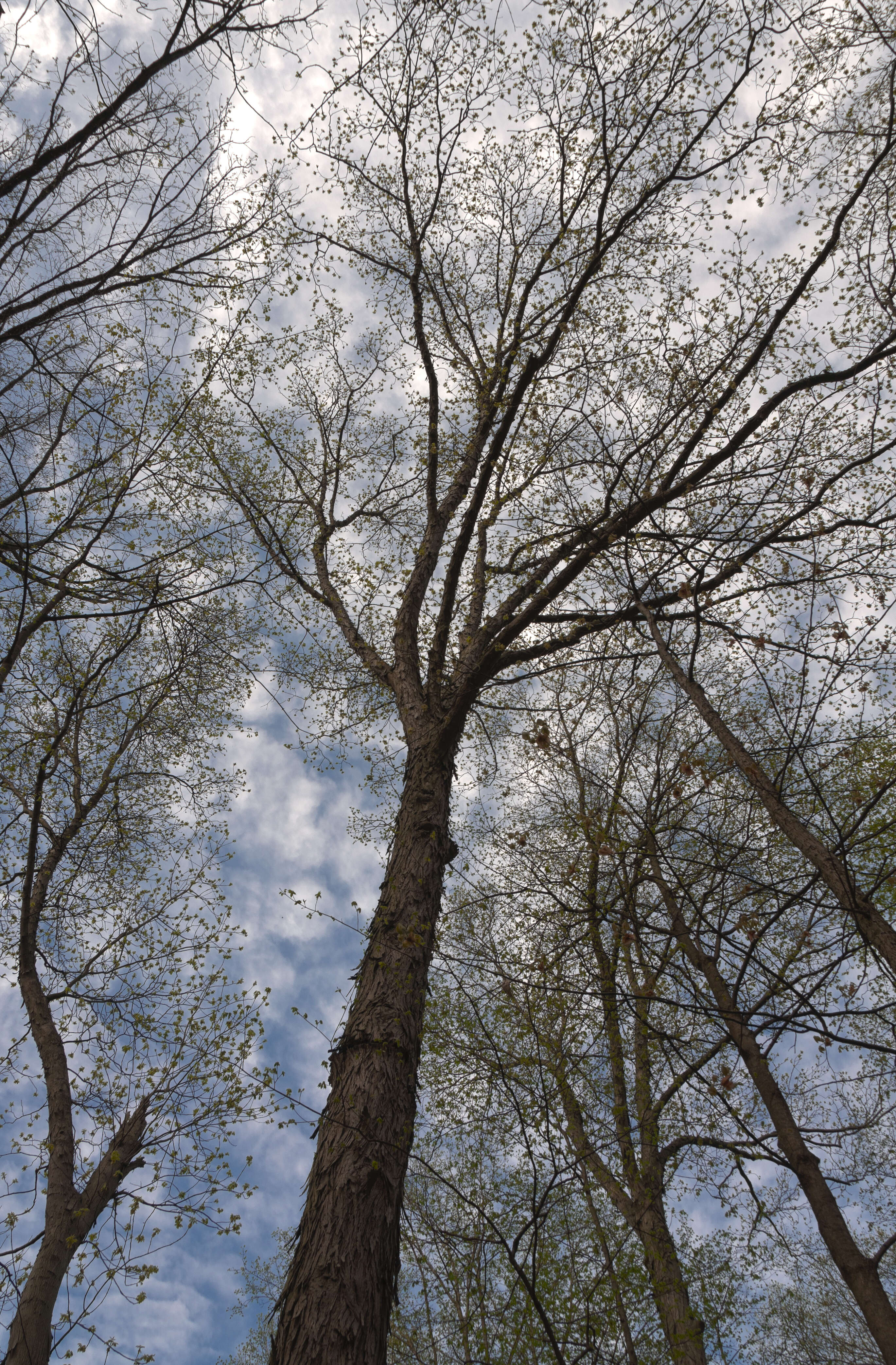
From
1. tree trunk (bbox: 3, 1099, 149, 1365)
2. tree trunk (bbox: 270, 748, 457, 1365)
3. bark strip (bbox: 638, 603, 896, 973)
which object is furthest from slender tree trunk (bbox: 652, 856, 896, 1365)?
tree trunk (bbox: 3, 1099, 149, 1365)

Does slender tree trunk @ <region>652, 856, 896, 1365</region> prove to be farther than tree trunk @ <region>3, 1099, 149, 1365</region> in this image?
Yes

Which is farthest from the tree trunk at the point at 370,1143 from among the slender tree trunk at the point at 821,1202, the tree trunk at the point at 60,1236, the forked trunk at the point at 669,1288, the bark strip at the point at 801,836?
the forked trunk at the point at 669,1288

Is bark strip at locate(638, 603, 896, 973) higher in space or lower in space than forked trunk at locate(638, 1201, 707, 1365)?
higher

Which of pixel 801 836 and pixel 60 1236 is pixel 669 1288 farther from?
pixel 60 1236

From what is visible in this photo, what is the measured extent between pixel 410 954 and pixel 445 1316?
7553 millimetres

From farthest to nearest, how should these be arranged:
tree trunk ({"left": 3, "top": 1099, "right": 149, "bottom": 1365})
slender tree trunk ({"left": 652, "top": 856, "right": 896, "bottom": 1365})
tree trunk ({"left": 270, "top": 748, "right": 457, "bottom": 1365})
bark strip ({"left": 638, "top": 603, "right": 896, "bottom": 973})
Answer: slender tree trunk ({"left": 652, "top": 856, "right": 896, "bottom": 1365}) < tree trunk ({"left": 3, "top": 1099, "right": 149, "bottom": 1365}) < bark strip ({"left": 638, "top": 603, "right": 896, "bottom": 973}) < tree trunk ({"left": 270, "top": 748, "right": 457, "bottom": 1365})

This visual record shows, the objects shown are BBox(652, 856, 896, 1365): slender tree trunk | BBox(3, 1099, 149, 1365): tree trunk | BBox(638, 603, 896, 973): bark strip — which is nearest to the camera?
BBox(638, 603, 896, 973): bark strip

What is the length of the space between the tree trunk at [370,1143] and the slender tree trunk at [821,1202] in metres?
1.68

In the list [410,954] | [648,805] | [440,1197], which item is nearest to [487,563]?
[648,805]

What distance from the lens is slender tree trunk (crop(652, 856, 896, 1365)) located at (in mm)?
4910

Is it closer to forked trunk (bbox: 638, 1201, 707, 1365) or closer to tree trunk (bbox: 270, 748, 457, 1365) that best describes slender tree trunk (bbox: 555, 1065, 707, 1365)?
forked trunk (bbox: 638, 1201, 707, 1365)

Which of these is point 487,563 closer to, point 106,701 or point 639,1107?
point 106,701

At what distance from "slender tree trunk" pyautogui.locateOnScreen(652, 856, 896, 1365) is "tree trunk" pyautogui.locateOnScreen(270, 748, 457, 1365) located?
1.68 metres

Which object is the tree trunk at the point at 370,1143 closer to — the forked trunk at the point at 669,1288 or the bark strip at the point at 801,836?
the bark strip at the point at 801,836
